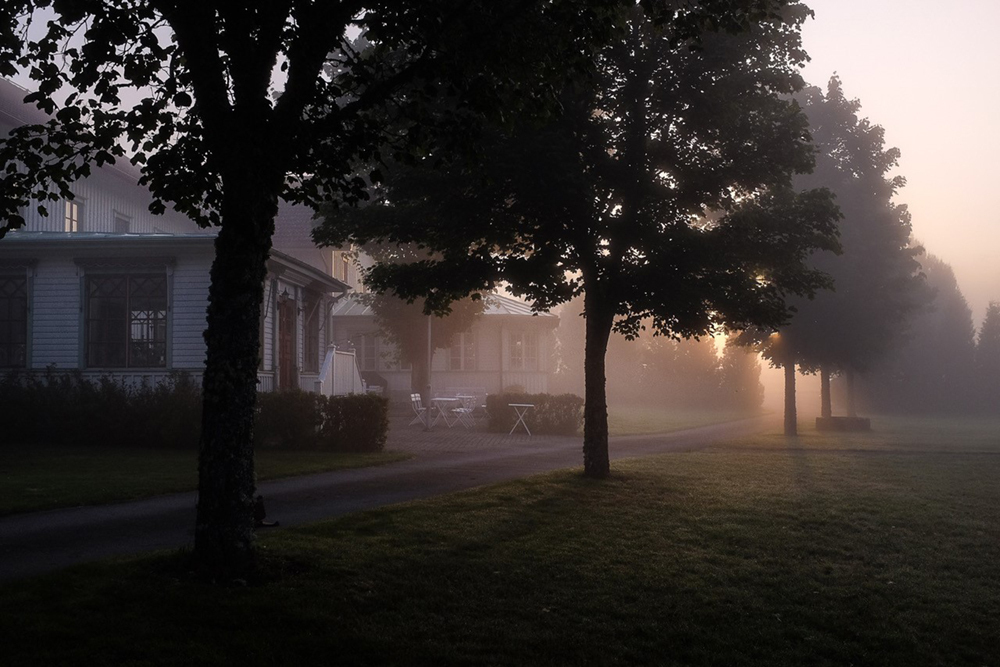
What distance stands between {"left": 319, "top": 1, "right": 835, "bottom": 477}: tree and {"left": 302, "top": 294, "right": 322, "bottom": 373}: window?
39.8 ft

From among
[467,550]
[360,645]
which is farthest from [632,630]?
[467,550]

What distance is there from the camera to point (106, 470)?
14578mm

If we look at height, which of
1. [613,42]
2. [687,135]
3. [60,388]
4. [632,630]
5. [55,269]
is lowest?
[632,630]

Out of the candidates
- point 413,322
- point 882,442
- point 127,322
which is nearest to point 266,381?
point 127,322

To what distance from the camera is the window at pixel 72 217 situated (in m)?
26.9

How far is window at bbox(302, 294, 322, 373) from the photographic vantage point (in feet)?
86.5

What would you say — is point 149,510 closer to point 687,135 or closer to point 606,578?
point 606,578

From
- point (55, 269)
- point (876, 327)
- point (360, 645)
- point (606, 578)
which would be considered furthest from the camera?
point (876, 327)

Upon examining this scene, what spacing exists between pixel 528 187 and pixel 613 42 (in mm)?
2731

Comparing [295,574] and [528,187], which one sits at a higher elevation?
[528,187]

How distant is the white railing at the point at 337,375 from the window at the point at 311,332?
39cm

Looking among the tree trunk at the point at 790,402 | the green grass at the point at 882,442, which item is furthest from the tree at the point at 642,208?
the tree trunk at the point at 790,402

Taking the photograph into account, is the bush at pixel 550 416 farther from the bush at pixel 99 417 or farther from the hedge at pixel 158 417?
the bush at pixel 99 417

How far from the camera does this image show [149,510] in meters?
10.6
